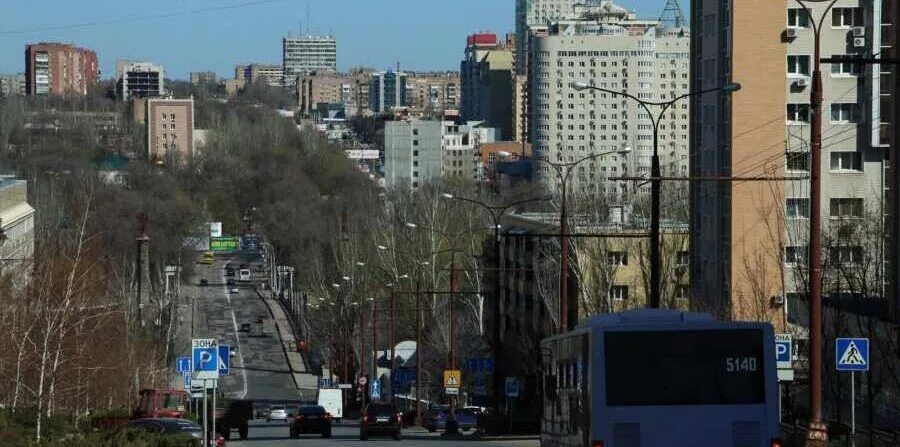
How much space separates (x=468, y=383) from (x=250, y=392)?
2374 cm

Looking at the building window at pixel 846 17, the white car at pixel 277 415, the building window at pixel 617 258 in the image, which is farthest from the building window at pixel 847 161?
the white car at pixel 277 415

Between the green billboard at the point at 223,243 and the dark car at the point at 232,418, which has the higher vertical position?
the green billboard at the point at 223,243

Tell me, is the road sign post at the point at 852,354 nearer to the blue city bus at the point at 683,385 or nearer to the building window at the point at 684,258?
the blue city bus at the point at 683,385

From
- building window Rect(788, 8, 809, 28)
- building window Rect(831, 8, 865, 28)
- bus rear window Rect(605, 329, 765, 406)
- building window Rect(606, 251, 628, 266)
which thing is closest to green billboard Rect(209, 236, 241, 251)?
building window Rect(606, 251, 628, 266)

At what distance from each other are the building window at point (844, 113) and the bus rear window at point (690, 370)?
5266 centimetres

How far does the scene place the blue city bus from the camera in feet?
70.2

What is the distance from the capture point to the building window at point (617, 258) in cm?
6907

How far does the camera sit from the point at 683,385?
21.5 metres

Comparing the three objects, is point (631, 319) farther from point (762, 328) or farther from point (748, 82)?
point (748, 82)

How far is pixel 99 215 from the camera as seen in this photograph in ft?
400

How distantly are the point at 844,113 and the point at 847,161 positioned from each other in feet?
6.30

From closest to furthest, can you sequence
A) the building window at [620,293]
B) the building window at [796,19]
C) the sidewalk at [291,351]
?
the building window at [796,19], the building window at [620,293], the sidewalk at [291,351]

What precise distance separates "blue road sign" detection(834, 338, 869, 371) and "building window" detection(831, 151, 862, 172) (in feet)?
153

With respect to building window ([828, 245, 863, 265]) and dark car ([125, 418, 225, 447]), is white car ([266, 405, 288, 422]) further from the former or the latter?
dark car ([125, 418, 225, 447])
